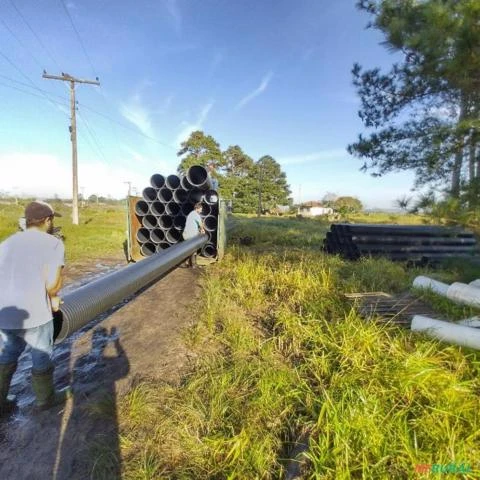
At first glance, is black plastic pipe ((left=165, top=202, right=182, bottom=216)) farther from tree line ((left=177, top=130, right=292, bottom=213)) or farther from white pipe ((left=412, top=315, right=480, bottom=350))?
tree line ((left=177, top=130, right=292, bottom=213))

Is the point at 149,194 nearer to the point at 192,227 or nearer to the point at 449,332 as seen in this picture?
the point at 192,227

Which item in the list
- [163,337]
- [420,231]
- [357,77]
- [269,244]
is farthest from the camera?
[269,244]

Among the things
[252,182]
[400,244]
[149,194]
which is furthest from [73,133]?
[252,182]

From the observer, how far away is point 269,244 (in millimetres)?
10797

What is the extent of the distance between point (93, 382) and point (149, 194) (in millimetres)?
5383

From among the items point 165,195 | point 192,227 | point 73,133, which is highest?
point 73,133

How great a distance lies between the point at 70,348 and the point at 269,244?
26.0 feet

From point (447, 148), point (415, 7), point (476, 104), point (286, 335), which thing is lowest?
point (286, 335)

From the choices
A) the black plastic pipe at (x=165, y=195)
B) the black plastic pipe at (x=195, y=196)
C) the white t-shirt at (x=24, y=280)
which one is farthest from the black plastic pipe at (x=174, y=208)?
the white t-shirt at (x=24, y=280)

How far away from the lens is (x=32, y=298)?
2.32 m

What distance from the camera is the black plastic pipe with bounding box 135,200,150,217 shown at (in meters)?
7.43

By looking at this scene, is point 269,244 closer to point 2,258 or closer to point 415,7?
point 415,7

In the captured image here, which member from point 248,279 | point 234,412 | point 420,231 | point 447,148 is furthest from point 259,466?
point 420,231

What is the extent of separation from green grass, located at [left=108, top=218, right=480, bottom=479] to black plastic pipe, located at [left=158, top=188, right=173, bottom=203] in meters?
4.60
